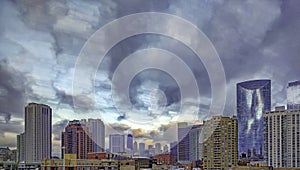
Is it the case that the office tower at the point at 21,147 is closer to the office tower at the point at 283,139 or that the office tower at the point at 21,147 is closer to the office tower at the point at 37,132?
the office tower at the point at 37,132

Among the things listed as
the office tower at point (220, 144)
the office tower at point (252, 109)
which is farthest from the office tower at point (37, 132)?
the office tower at point (252, 109)

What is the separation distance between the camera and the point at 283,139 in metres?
8.05

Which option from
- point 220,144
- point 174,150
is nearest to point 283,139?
point 220,144

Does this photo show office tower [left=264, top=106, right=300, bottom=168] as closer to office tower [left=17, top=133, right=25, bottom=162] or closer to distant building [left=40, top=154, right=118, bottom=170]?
distant building [left=40, top=154, right=118, bottom=170]

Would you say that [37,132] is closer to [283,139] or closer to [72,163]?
[72,163]

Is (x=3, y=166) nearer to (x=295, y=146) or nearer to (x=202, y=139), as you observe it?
(x=202, y=139)

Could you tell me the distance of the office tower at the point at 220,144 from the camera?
21.4 ft

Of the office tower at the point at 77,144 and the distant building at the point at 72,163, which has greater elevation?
the office tower at the point at 77,144

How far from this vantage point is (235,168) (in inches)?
241

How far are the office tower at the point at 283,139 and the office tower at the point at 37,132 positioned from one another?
5.13 meters

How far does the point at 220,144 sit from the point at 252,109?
550 inches

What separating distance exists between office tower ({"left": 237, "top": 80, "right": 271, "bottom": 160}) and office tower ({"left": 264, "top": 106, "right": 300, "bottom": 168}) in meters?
4.99

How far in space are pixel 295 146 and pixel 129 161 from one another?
3.58 m

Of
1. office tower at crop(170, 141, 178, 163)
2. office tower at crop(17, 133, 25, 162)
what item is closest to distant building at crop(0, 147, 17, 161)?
office tower at crop(17, 133, 25, 162)
